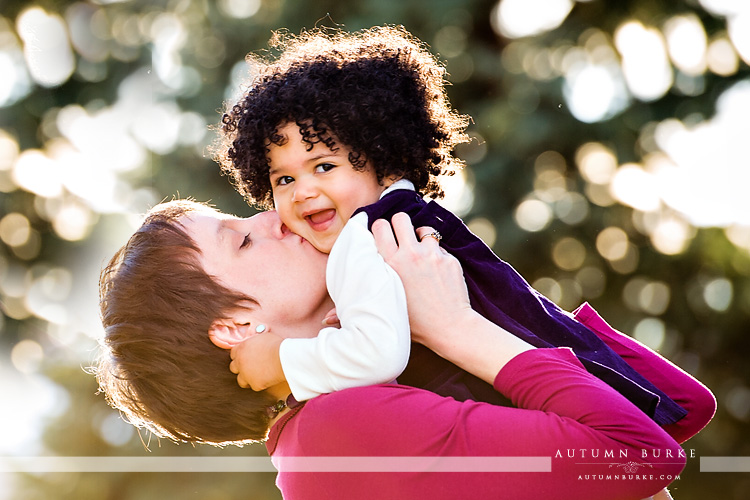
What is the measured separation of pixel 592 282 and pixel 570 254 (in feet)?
0.99

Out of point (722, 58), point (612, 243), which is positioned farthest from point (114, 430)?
point (722, 58)

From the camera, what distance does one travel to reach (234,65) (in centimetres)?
564

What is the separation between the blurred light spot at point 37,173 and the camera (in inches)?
257

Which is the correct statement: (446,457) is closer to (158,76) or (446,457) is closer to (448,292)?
(448,292)

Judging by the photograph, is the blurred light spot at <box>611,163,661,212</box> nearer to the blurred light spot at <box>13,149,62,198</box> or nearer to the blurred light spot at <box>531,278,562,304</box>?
the blurred light spot at <box>531,278,562,304</box>

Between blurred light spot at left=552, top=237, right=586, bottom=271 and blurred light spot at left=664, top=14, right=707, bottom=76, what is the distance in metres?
1.51

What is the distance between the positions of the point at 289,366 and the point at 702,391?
1.03 metres

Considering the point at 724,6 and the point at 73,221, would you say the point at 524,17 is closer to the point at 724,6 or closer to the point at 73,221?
the point at 724,6

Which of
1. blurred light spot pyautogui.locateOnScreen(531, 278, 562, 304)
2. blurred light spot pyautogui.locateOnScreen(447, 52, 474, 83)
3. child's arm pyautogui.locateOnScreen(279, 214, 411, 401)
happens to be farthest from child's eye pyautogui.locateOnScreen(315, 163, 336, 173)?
blurred light spot pyautogui.locateOnScreen(531, 278, 562, 304)

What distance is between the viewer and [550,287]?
5.67 m

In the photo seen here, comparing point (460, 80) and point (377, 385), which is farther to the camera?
point (460, 80)

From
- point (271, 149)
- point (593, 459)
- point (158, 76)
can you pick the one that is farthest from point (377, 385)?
point (158, 76)

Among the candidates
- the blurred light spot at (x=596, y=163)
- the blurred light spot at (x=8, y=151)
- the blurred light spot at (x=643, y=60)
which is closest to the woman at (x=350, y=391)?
the blurred light spot at (x=596, y=163)

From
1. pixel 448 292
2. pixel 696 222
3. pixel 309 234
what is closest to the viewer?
pixel 448 292
